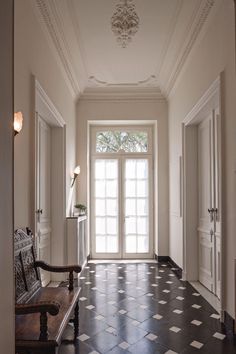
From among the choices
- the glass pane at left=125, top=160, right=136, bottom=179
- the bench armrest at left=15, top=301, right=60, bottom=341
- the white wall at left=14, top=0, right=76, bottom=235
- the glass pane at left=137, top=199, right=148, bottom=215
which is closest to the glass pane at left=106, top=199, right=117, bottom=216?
the glass pane at left=137, top=199, right=148, bottom=215

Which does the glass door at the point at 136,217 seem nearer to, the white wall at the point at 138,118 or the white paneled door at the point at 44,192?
the white wall at the point at 138,118

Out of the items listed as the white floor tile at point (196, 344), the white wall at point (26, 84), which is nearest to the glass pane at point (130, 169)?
the white wall at point (26, 84)

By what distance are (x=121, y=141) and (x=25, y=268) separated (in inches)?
199

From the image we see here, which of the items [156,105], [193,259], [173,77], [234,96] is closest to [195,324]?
[193,259]

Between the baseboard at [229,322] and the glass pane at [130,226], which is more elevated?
the glass pane at [130,226]

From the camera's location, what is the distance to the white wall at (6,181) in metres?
1.08

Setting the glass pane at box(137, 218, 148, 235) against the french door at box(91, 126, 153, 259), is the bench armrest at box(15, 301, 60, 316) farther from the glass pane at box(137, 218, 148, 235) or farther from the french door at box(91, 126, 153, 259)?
the glass pane at box(137, 218, 148, 235)

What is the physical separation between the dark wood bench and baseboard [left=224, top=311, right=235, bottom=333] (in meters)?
1.55

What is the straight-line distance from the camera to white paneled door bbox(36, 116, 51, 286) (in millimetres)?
4719

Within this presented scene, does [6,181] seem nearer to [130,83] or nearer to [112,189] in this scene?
[130,83]

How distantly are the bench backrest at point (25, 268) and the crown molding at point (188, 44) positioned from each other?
3.28 metres

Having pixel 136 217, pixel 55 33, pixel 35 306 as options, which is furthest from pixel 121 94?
pixel 35 306

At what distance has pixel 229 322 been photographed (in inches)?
130

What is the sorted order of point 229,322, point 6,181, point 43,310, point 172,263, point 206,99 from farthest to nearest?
point 172,263, point 206,99, point 229,322, point 43,310, point 6,181
